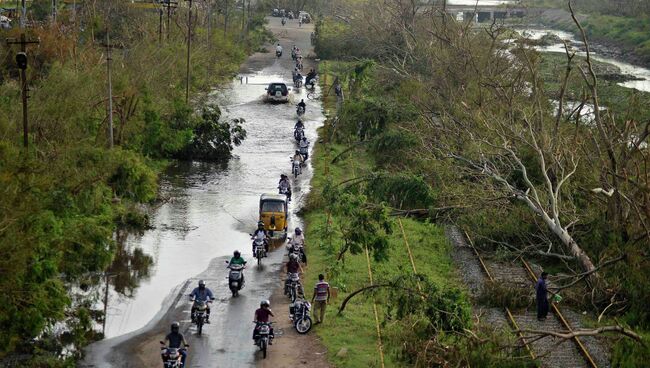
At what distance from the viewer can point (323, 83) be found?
244 feet

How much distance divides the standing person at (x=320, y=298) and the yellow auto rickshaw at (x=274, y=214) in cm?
894

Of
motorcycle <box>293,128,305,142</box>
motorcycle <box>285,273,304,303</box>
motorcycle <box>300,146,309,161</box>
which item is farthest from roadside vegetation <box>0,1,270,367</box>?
motorcycle <box>285,273,304,303</box>

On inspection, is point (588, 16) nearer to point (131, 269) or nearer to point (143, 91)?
point (143, 91)

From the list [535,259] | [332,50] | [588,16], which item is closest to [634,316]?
[535,259]

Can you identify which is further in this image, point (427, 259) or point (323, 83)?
point (323, 83)

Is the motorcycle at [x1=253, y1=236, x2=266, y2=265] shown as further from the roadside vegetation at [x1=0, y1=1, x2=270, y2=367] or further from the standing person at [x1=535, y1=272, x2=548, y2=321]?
the standing person at [x1=535, y1=272, x2=548, y2=321]

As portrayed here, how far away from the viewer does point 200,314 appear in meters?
22.1

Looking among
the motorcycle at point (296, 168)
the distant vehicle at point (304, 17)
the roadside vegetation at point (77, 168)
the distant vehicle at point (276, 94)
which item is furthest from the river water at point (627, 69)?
the motorcycle at point (296, 168)

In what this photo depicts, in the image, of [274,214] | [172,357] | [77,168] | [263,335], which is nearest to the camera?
[172,357]

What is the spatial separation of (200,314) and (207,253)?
784cm

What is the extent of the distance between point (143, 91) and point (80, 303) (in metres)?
19.5

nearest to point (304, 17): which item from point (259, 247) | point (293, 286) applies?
point (259, 247)

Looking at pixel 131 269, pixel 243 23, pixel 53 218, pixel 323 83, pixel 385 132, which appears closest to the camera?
pixel 53 218

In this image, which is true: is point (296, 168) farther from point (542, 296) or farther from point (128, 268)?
point (542, 296)
